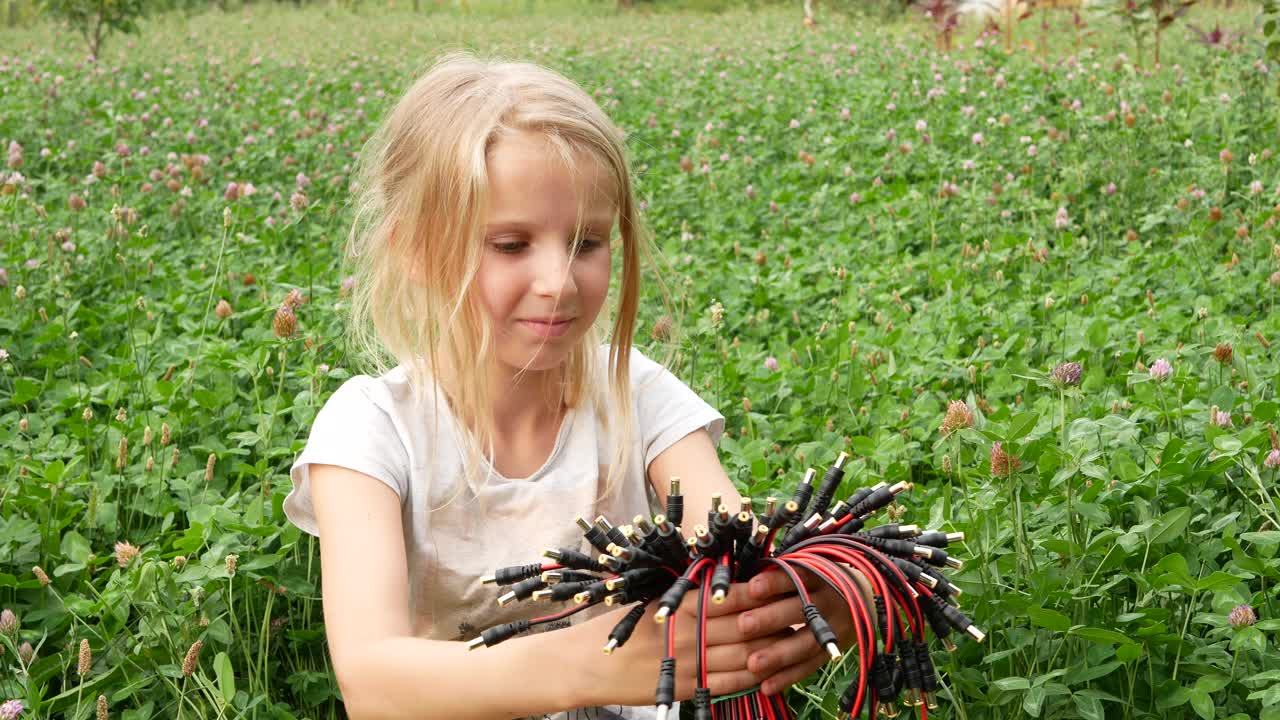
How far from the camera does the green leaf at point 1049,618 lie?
159 cm

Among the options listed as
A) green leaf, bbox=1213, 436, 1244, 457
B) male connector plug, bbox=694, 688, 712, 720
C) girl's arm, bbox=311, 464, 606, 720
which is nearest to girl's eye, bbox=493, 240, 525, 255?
girl's arm, bbox=311, 464, 606, 720

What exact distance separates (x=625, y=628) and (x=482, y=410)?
59 cm

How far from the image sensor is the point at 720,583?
1148 millimetres

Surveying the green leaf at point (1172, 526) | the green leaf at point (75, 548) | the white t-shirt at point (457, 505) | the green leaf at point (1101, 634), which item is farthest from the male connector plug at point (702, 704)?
the green leaf at point (75, 548)

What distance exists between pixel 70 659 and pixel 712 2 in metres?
17.1

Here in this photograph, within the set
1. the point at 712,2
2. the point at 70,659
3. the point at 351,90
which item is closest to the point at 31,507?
the point at 70,659

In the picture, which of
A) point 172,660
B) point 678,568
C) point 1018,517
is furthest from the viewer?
point 172,660

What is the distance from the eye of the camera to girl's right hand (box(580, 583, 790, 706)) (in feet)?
4.20

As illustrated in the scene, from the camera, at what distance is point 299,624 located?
2.20 meters

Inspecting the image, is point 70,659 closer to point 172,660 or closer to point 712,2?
point 172,660

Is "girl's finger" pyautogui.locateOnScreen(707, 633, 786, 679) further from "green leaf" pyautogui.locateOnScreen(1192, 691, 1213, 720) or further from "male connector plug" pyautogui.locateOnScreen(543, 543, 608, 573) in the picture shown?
"green leaf" pyautogui.locateOnScreen(1192, 691, 1213, 720)

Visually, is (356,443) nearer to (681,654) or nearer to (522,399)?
(522,399)

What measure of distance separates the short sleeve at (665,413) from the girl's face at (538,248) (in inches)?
10.7

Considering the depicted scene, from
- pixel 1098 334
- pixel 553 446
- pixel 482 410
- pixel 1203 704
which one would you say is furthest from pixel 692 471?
pixel 1098 334
